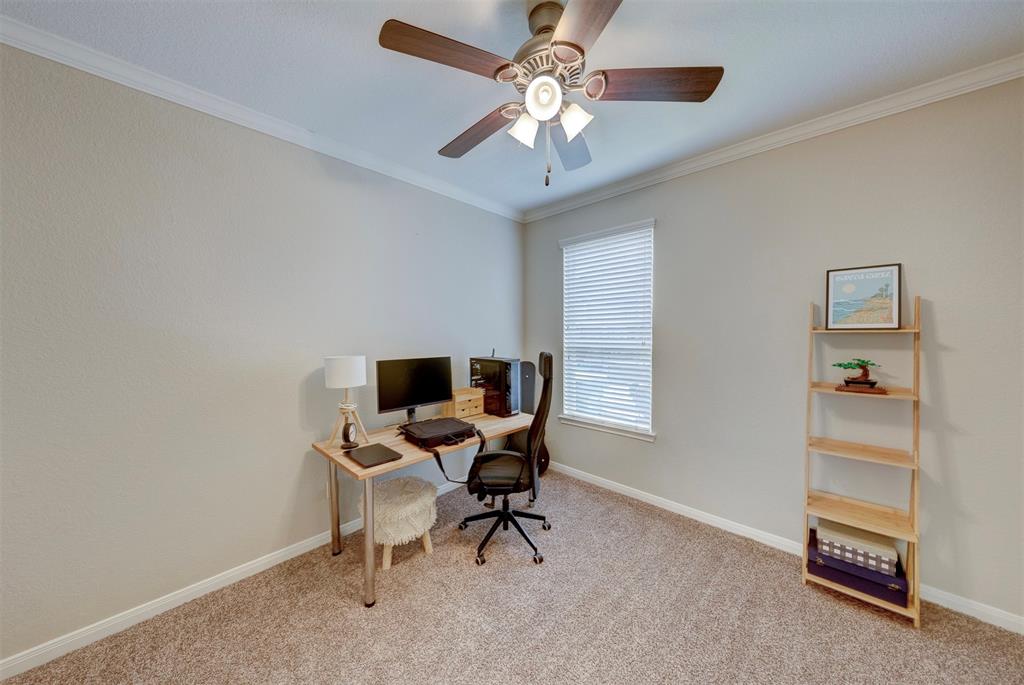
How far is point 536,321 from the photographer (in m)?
3.56

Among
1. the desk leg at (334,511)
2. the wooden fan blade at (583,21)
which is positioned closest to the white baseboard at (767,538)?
the desk leg at (334,511)

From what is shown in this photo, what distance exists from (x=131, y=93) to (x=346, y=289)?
4.18 feet

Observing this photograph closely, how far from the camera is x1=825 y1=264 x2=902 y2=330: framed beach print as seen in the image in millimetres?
1789

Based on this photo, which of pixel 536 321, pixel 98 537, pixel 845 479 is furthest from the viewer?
pixel 536 321

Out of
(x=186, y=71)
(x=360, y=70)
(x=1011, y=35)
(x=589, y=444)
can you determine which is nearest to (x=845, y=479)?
(x=589, y=444)

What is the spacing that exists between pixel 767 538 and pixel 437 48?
3.14 metres

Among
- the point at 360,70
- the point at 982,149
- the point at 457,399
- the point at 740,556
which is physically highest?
the point at 360,70

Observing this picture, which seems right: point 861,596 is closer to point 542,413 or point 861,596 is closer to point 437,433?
point 542,413

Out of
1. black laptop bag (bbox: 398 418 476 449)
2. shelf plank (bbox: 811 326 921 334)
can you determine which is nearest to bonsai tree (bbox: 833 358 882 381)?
shelf plank (bbox: 811 326 921 334)

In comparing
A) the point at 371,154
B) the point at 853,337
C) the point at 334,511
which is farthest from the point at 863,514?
the point at 371,154

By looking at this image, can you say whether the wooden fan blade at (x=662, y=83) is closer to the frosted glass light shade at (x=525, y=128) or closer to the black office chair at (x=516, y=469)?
the frosted glass light shade at (x=525, y=128)

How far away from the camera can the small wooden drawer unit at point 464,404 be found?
2697 millimetres

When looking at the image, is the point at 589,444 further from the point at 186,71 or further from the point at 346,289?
the point at 186,71

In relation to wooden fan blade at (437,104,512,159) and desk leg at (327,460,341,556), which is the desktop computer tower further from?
wooden fan blade at (437,104,512,159)
